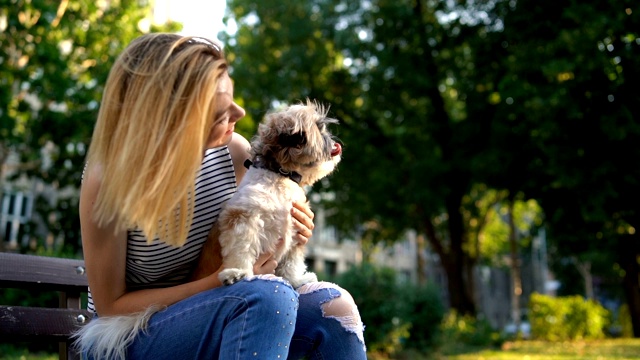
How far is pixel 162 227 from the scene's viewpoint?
8.36ft

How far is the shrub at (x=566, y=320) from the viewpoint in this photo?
22891 mm

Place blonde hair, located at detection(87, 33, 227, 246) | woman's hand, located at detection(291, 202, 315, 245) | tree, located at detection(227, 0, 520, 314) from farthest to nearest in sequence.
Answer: tree, located at detection(227, 0, 520, 314) < woman's hand, located at detection(291, 202, 315, 245) < blonde hair, located at detection(87, 33, 227, 246)

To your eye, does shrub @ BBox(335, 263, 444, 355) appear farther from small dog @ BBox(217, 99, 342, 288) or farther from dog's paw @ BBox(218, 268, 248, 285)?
dog's paw @ BBox(218, 268, 248, 285)

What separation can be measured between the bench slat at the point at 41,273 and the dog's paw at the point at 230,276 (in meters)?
0.88

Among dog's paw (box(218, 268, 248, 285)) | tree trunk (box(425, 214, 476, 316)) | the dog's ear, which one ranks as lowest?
tree trunk (box(425, 214, 476, 316))

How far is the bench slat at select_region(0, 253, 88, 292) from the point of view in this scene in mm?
2924

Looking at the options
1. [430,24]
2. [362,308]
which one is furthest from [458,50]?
[362,308]

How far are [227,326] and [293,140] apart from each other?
1.17 metres

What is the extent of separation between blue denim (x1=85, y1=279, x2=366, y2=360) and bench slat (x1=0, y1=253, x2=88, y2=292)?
0.65 m

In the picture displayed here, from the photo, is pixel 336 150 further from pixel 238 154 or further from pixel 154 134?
pixel 154 134

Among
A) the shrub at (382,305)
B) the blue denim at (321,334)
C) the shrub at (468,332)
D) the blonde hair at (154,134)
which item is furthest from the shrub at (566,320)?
the blonde hair at (154,134)

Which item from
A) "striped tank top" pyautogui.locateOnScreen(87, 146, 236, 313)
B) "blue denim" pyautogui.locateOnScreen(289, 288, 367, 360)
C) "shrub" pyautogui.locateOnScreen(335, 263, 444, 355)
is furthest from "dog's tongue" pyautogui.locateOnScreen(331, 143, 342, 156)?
"shrub" pyautogui.locateOnScreen(335, 263, 444, 355)

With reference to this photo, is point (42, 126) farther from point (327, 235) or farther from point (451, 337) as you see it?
point (327, 235)

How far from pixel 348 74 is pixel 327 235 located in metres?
28.9
